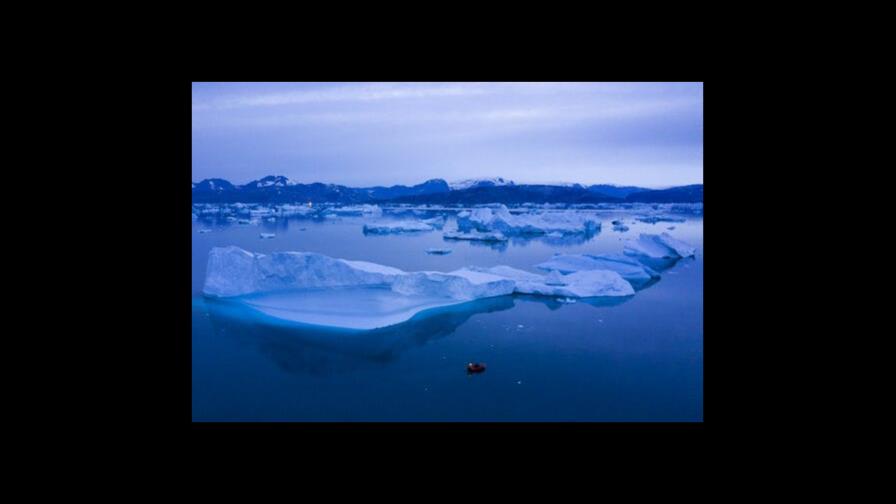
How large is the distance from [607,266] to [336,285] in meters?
3.91

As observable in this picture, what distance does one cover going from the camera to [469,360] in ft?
13.3

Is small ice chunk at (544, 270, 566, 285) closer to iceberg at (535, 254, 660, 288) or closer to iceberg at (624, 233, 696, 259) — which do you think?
iceberg at (535, 254, 660, 288)

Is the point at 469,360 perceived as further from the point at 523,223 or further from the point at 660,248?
the point at 523,223

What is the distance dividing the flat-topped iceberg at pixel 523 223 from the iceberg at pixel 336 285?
8.69 m

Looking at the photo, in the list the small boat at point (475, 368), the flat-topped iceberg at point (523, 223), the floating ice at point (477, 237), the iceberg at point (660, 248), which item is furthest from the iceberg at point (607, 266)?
the flat-topped iceberg at point (523, 223)

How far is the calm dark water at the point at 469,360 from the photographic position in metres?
3.36

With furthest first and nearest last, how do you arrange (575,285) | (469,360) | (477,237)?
(477,237), (575,285), (469,360)

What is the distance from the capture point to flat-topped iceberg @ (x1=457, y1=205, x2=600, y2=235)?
14781 millimetres

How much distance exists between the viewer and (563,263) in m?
8.08

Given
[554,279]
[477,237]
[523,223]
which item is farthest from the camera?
[523,223]

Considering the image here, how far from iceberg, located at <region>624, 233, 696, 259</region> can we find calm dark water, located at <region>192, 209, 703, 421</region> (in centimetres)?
362

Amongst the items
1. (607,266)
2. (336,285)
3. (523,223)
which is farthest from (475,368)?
(523,223)

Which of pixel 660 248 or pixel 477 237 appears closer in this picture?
pixel 660 248
